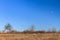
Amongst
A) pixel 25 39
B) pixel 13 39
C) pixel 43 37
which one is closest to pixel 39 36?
pixel 43 37

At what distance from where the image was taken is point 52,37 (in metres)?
16.5

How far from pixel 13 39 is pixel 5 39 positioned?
2.57ft

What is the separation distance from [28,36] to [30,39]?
50cm

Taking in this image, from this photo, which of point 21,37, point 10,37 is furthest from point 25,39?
point 10,37

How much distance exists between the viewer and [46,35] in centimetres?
1633

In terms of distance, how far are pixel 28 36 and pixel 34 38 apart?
652mm

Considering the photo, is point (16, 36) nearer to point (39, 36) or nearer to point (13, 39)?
point (13, 39)

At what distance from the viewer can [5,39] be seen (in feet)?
50.2

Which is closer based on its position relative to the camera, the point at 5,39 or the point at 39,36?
the point at 5,39

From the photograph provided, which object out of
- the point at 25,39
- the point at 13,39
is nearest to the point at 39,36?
the point at 25,39

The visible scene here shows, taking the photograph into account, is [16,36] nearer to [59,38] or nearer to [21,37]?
[21,37]

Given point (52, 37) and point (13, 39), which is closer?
point (13, 39)

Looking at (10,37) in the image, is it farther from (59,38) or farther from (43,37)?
(59,38)

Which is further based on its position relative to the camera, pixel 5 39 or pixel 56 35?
pixel 56 35
